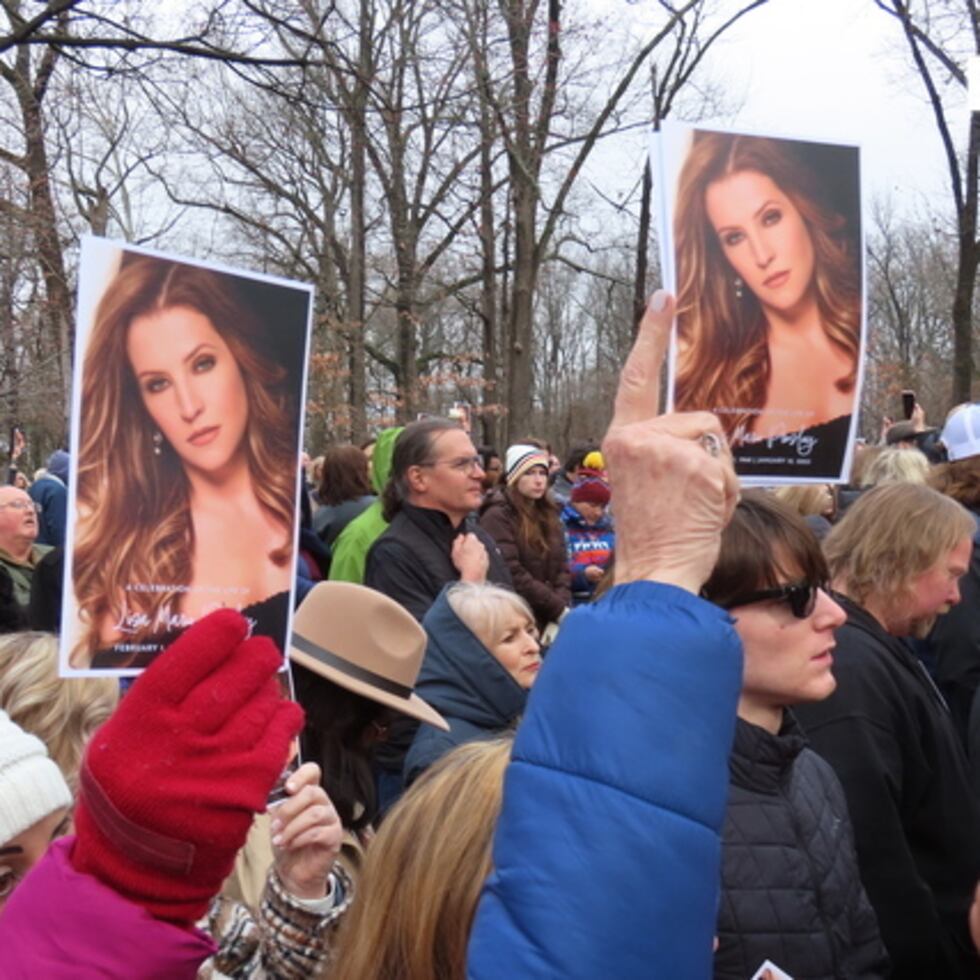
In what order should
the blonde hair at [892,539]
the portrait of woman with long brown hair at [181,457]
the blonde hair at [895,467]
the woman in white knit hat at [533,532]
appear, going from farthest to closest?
the woman in white knit hat at [533,532] → the blonde hair at [895,467] → the blonde hair at [892,539] → the portrait of woman with long brown hair at [181,457]

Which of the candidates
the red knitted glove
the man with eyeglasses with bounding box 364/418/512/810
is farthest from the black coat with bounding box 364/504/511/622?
the red knitted glove

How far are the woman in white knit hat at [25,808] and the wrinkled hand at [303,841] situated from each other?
45 cm

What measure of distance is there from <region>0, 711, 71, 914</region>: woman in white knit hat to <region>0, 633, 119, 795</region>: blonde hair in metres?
0.94

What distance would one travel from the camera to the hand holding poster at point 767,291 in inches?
97.3

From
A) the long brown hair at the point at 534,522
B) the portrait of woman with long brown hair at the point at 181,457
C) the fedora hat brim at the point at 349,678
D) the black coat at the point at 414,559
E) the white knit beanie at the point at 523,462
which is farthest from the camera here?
the white knit beanie at the point at 523,462

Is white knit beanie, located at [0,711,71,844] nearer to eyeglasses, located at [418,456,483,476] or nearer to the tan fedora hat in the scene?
the tan fedora hat

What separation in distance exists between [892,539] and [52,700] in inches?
89.6

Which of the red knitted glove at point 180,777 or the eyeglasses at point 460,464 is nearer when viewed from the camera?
the red knitted glove at point 180,777

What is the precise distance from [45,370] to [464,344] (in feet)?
88.0

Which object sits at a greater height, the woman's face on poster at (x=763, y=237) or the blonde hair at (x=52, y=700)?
the woman's face on poster at (x=763, y=237)

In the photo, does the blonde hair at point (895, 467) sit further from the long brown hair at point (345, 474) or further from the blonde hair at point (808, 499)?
the long brown hair at point (345, 474)

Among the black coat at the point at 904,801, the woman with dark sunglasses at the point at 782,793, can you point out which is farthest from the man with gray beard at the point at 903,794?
the woman with dark sunglasses at the point at 782,793

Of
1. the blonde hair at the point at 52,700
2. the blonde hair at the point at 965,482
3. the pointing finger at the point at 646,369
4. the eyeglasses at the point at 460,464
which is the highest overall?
the pointing finger at the point at 646,369

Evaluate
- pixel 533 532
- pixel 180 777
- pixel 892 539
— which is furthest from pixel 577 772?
pixel 533 532
